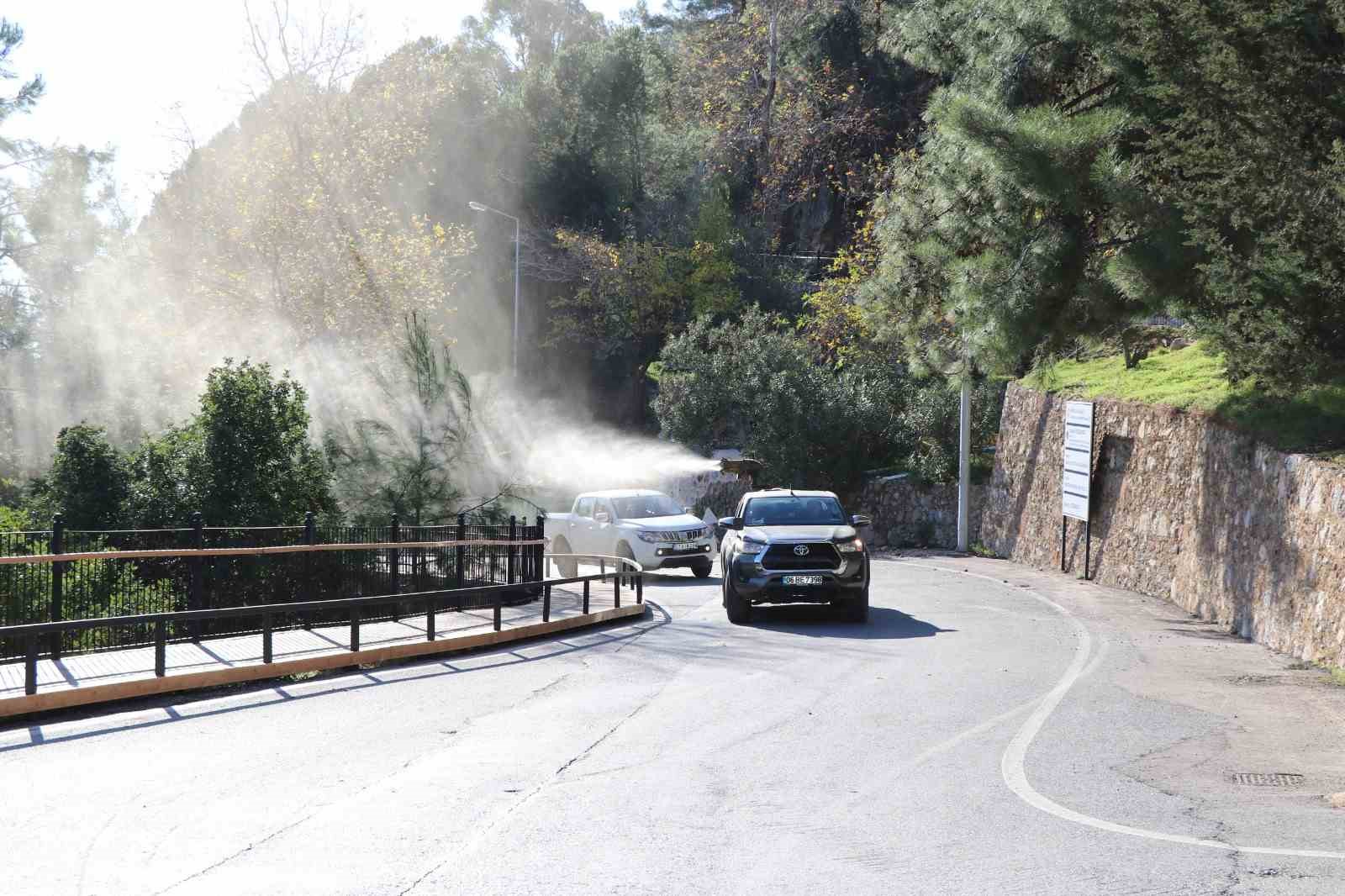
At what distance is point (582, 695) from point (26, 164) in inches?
1699

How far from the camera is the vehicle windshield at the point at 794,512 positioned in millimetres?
19109

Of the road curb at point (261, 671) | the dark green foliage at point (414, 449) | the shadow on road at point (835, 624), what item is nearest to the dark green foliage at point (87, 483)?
the dark green foliage at point (414, 449)

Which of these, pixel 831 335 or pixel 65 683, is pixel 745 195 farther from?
pixel 65 683

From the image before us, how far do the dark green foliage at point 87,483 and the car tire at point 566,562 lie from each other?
8882 millimetres

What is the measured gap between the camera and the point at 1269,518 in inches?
699

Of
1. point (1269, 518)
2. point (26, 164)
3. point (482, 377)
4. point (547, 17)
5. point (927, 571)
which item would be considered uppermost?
point (547, 17)

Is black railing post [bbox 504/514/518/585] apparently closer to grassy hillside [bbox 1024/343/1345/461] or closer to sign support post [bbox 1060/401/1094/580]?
grassy hillside [bbox 1024/343/1345/461]

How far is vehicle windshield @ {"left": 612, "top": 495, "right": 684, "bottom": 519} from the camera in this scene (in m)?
27.1

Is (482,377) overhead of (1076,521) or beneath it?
overhead

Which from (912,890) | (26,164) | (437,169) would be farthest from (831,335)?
(912,890)

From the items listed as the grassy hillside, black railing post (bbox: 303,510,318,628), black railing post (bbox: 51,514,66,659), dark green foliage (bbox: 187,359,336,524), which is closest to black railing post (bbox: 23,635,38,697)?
black railing post (bbox: 51,514,66,659)

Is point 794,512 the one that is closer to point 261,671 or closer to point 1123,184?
point 1123,184

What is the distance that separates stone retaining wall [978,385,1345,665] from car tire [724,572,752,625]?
686 cm

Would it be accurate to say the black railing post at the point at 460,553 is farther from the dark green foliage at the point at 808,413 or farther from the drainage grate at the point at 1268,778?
the dark green foliage at the point at 808,413
